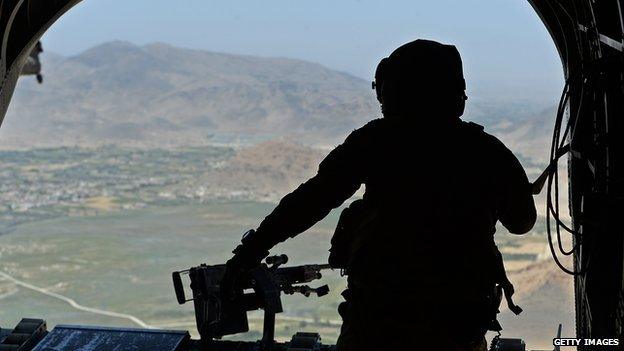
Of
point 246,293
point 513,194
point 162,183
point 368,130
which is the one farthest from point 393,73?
point 162,183

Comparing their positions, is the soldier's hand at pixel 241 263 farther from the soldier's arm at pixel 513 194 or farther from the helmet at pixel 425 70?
the soldier's arm at pixel 513 194

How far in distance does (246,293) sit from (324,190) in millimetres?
1490

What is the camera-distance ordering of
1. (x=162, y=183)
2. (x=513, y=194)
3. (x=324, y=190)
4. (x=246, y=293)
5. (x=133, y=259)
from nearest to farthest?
(x=324, y=190), (x=513, y=194), (x=246, y=293), (x=133, y=259), (x=162, y=183)

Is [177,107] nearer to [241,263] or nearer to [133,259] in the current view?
[133,259]

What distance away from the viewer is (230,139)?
456 ft

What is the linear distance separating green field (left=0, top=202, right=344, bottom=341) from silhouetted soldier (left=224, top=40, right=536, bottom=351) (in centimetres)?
5386

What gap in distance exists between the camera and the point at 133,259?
85500 mm

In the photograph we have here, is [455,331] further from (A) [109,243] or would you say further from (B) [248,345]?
(A) [109,243]

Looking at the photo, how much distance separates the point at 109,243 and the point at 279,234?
296ft

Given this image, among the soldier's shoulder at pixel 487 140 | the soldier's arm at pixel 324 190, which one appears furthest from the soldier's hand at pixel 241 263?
the soldier's shoulder at pixel 487 140

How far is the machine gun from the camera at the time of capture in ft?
14.2

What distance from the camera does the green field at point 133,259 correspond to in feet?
225

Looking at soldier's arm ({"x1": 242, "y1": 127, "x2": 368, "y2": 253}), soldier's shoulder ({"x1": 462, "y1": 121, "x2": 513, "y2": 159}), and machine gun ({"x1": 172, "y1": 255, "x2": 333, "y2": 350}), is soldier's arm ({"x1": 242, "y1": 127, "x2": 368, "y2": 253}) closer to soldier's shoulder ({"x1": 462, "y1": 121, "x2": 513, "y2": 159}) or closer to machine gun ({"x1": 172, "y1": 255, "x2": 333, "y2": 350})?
soldier's shoulder ({"x1": 462, "y1": 121, "x2": 513, "y2": 159})

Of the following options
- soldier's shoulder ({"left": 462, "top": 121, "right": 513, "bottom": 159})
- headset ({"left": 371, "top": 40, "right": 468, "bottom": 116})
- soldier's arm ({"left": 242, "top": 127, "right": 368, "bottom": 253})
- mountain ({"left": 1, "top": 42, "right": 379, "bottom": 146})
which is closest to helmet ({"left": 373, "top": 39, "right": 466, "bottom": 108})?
headset ({"left": 371, "top": 40, "right": 468, "bottom": 116})
